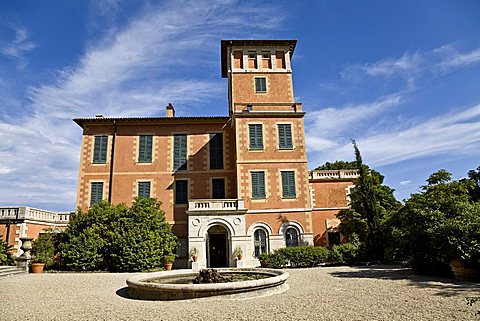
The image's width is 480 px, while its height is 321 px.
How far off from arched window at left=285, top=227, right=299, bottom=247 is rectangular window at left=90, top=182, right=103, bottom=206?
41.1 ft

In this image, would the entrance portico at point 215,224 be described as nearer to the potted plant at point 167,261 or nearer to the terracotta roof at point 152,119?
the potted plant at point 167,261

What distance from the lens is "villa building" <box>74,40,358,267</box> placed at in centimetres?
1962

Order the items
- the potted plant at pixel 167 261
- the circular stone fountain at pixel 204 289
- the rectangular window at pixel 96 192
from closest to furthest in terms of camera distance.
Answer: the circular stone fountain at pixel 204 289
the potted plant at pixel 167 261
the rectangular window at pixel 96 192

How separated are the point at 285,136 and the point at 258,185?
3706mm

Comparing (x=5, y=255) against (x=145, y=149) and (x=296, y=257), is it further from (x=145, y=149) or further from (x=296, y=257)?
(x=296, y=257)

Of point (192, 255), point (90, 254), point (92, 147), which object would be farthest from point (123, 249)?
point (92, 147)

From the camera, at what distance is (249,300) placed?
332 inches

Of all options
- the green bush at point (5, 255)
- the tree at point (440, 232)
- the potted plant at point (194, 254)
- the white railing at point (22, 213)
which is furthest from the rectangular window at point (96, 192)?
the tree at point (440, 232)

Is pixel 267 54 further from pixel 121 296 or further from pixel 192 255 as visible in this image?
pixel 121 296

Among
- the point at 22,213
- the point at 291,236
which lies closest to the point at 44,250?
the point at 22,213

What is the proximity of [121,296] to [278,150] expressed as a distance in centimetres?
1342

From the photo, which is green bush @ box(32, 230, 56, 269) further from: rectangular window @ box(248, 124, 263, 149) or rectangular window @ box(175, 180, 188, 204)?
rectangular window @ box(248, 124, 263, 149)

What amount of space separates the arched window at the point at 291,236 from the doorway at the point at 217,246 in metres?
3.91

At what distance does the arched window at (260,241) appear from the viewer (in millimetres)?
19500
